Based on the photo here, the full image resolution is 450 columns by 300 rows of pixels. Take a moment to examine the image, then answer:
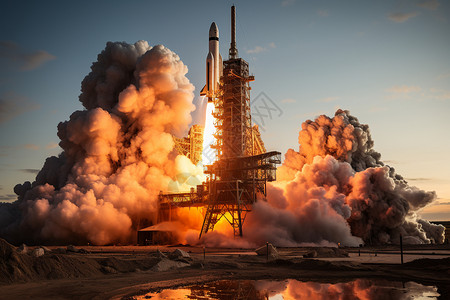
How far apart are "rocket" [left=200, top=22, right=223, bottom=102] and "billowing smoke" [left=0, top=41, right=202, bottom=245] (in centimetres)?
364

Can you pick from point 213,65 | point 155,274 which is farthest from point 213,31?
point 155,274

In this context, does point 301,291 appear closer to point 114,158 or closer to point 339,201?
point 339,201

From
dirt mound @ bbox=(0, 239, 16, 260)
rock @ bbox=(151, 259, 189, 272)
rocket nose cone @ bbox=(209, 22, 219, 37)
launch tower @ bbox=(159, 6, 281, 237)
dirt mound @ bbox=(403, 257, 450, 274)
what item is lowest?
rock @ bbox=(151, 259, 189, 272)

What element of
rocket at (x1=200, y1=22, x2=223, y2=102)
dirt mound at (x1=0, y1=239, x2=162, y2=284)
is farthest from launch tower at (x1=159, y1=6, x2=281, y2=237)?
dirt mound at (x1=0, y1=239, x2=162, y2=284)

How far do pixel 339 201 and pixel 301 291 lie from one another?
3865 centimetres

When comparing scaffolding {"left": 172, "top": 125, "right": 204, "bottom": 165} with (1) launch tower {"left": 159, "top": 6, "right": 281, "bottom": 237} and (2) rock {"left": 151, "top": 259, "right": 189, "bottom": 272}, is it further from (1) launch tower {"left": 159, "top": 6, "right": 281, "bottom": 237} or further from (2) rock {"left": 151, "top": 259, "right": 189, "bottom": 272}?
(2) rock {"left": 151, "top": 259, "right": 189, "bottom": 272}

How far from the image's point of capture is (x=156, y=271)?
3070 centimetres

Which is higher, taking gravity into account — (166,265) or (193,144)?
(193,144)

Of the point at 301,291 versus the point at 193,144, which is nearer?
the point at 301,291

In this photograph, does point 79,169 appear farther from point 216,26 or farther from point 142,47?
point 216,26

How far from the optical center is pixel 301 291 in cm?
2223

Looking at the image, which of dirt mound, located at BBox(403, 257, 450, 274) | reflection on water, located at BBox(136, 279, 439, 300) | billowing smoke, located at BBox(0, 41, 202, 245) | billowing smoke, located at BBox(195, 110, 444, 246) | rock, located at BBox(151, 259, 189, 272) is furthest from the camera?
billowing smoke, located at BBox(0, 41, 202, 245)

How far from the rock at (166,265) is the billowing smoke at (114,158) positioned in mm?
34877

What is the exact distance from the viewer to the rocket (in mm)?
74312
